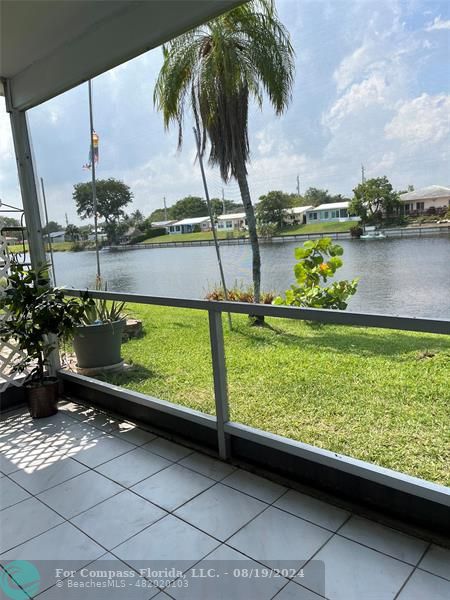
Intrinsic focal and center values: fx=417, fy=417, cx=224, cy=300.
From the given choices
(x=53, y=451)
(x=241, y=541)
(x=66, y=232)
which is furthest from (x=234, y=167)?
(x=241, y=541)

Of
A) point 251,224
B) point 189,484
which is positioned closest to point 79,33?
point 251,224

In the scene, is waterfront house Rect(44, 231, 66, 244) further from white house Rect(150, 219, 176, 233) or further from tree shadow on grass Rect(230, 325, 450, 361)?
tree shadow on grass Rect(230, 325, 450, 361)

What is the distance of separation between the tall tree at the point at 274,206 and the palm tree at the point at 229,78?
492 mm

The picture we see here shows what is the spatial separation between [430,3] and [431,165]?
34.1 inches

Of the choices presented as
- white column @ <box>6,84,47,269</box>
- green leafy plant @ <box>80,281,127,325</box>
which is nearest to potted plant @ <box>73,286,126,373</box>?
green leafy plant @ <box>80,281,127,325</box>

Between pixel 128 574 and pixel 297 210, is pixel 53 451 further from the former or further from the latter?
pixel 297 210

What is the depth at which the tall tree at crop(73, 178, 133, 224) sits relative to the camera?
481 cm

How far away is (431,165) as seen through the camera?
252cm

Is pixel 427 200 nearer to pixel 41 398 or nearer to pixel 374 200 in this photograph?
pixel 374 200

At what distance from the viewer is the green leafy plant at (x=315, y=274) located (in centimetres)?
407

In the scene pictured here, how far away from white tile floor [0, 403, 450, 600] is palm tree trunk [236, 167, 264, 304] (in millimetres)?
2864

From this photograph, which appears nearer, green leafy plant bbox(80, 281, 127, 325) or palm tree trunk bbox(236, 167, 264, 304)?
green leafy plant bbox(80, 281, 127, 325)

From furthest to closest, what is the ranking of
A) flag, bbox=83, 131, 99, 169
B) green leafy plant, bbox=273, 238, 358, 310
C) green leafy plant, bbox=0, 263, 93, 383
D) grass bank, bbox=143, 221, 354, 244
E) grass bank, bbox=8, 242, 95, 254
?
flag, bbox=83, 131, 99, 169
green leafy plant, bbox=273, 238, 358, 310
grass bank, bbox=8, 242, 95, 254
green leafy plant, bbox=0, 263, 93, 383
grass bank, bbox=143, 221, 354, 244

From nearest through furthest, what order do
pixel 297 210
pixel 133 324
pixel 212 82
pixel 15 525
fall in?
pixel 15 525 → pixel 297 210 → pixel 133 324 → pixel 212 82
